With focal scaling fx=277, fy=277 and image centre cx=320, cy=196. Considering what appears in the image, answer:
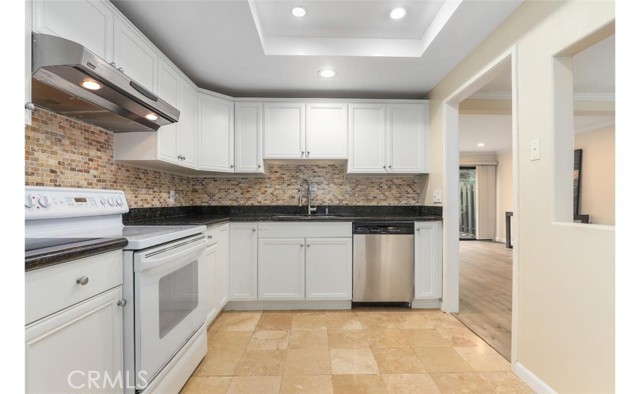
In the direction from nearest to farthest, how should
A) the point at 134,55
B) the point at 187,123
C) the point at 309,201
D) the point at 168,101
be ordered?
the point at 134,55 → the point at 168,101 → the point at 187,123 → the point at 309,201

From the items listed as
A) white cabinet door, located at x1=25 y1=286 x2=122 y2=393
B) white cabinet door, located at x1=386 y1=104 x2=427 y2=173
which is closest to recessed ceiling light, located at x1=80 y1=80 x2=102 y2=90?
white cabinet door, located at x1=25 y1=286 x2=122 y2=393

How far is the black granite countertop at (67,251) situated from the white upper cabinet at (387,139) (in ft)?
7.46

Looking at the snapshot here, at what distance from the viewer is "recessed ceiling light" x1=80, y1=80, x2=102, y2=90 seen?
51.1 inches

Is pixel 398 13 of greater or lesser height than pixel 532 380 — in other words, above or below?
above

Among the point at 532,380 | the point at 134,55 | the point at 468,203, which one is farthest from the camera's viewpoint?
the point at 468,203

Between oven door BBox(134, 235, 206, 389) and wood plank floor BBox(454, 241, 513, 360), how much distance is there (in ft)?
7.03

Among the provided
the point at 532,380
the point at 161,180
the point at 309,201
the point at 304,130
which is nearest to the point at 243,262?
the point at 309,201

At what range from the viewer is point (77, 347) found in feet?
3.27

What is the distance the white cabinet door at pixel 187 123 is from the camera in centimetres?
237

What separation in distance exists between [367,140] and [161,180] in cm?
212

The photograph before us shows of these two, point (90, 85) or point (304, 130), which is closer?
point (90, 85)

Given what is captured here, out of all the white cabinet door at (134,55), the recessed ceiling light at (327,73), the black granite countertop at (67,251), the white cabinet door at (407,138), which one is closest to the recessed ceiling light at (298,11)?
the recessed ceiling light at (327,73)

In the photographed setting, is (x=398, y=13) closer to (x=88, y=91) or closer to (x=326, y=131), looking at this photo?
(x=326, y=131)
